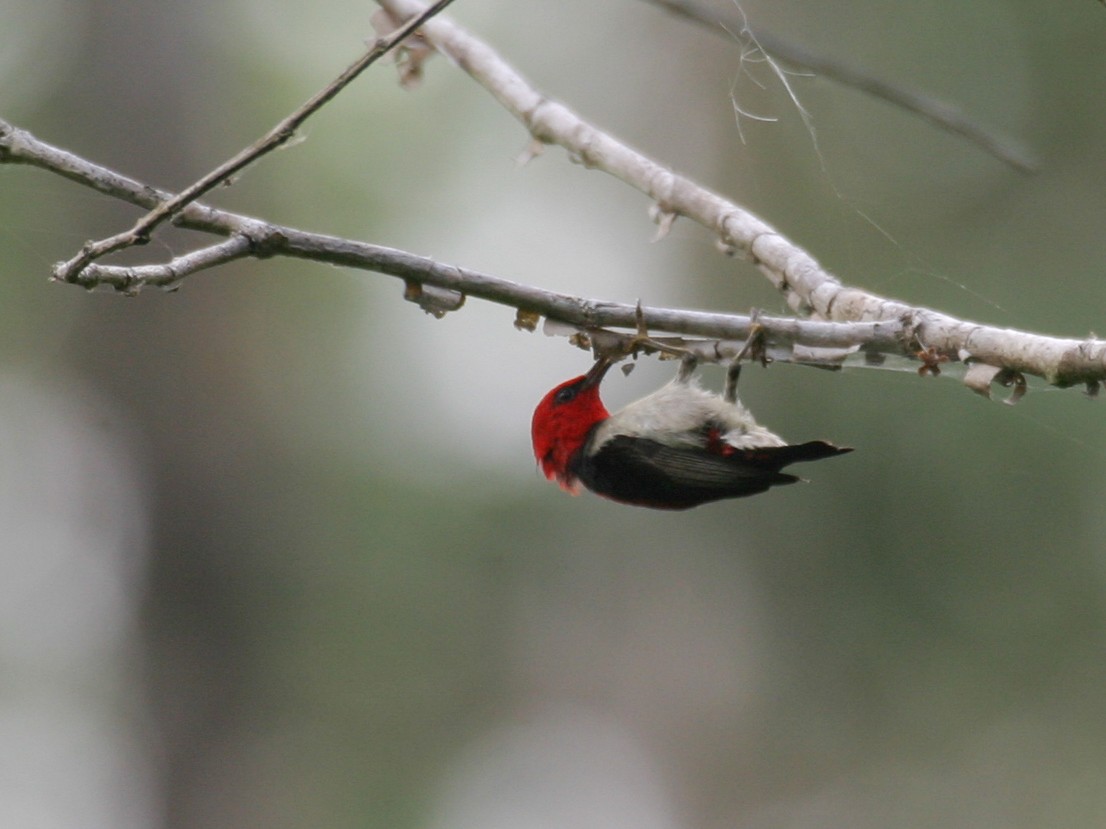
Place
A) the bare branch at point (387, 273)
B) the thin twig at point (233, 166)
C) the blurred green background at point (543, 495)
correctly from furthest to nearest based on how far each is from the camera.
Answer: the blurred green background at point (543, 495) → the bare branch at point (387, 273) → the thin twig at point (233, 166)

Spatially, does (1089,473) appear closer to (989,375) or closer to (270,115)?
(989,375)

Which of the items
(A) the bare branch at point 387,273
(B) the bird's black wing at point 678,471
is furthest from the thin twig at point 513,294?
(B) the bird's black wing at point 678,471

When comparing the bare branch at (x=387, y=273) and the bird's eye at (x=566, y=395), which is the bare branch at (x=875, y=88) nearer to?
the bare branch at (x=387, y=273)

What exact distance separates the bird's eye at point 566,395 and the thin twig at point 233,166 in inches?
83.5

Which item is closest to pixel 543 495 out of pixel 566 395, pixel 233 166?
pixel 566 395

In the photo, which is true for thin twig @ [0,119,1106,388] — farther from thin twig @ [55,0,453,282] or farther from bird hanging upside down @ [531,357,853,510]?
bird hanging upside down @ [531,357,853,510]

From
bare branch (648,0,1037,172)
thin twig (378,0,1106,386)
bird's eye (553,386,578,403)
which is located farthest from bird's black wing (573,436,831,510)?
bare branch (648,0,1037,172)

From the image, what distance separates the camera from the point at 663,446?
3.61 m

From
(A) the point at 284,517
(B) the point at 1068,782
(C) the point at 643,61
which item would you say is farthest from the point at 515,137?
(B) the point at 1068,782

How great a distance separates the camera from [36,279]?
8688 millimetres

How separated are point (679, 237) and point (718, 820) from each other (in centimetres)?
519

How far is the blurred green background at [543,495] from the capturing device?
739 centimetres

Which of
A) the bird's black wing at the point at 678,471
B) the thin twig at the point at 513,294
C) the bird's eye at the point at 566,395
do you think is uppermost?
the bird's eye at the point at 566,395

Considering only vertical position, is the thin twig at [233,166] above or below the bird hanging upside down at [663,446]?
below
